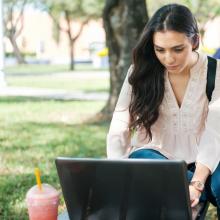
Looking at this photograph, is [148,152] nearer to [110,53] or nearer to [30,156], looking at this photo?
[30,156]

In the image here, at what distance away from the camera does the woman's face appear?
7.92ft

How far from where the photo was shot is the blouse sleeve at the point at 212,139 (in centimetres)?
246

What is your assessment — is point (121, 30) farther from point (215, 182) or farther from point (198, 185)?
point (198, 185)

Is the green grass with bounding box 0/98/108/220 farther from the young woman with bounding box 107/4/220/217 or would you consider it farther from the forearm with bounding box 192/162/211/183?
the forearm with bounding box 192/162/211/183

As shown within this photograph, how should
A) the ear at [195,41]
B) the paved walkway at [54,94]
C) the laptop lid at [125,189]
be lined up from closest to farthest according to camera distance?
1. the laptop lid at [125,189]
2. the ear at [195,41]
3. the paved walkway at [54,94]

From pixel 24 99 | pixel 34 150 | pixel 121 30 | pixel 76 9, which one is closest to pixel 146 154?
pixel 34 150

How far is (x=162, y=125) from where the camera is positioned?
8.87ft

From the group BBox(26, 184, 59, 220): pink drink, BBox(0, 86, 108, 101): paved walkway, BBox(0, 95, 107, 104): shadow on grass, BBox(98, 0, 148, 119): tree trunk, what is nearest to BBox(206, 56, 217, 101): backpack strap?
BBox(26, 184, 59, 220): pink drink

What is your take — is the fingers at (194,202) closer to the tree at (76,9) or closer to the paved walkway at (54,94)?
the paved walkway at (54,94)

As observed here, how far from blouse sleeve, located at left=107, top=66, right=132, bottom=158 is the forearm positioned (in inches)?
14.4

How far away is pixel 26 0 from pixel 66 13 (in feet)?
28.6

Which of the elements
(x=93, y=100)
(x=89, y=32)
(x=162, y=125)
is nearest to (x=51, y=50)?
(x=89, y=32)

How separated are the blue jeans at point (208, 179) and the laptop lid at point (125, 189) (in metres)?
0.34

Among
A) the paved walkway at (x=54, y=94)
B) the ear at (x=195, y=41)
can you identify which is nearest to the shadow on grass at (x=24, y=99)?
the paved walkway at (x=54, y=94)
